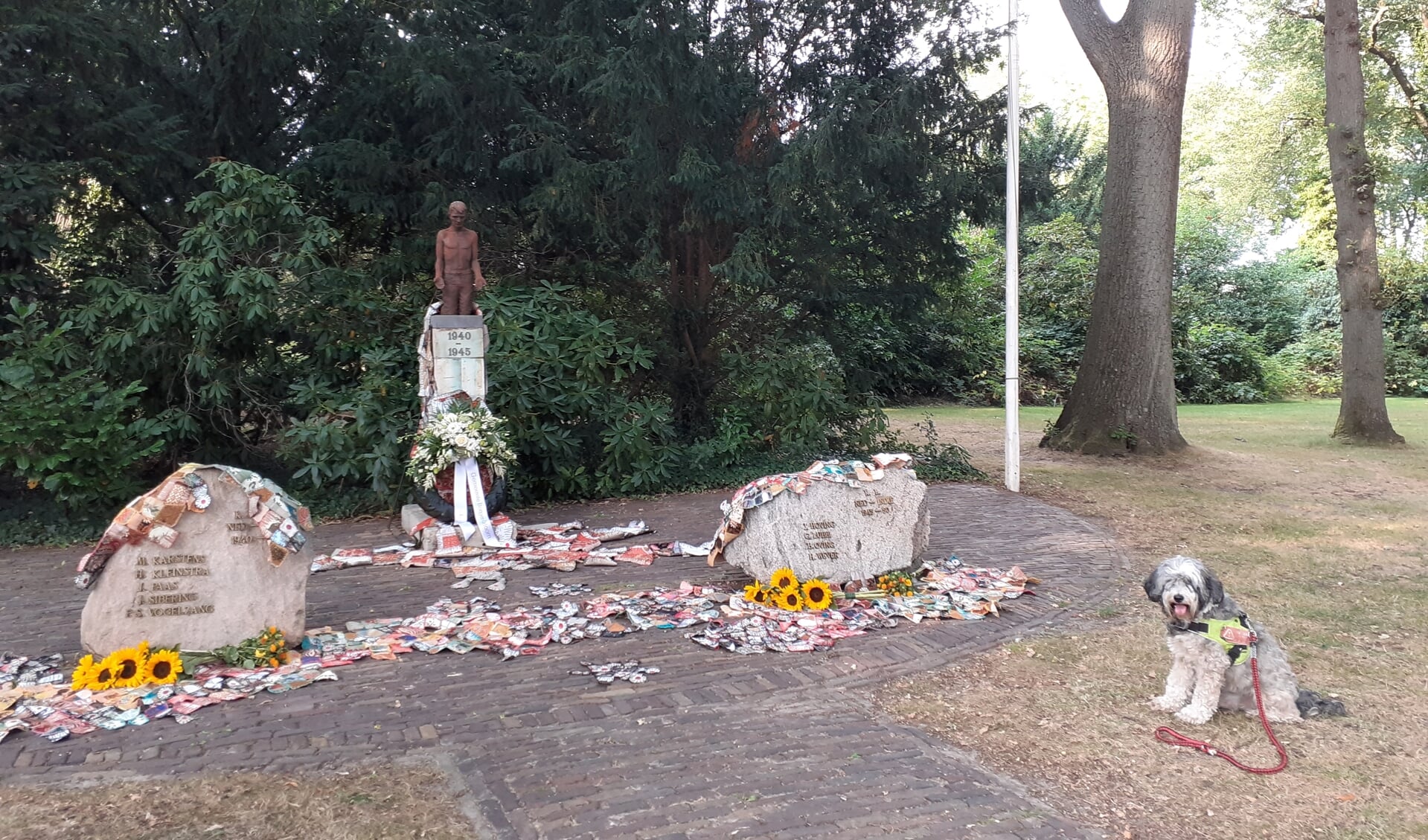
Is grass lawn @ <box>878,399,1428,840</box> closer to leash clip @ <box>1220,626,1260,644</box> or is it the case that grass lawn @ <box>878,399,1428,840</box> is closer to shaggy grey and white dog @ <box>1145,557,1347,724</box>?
shaggy grey and white dog @ <box>1145,557,1347,724</box>

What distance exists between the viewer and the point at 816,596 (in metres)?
6.59

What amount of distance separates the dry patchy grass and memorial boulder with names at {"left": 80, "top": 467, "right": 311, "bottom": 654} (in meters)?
1.44

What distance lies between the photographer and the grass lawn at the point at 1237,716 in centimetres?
378

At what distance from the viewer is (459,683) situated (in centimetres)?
514

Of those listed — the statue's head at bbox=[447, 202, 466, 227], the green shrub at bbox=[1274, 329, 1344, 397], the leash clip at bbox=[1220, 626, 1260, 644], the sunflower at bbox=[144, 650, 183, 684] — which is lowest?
the sunflower at bbox=[144, 650, 183, 684]

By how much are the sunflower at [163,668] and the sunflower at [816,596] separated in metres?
3.87

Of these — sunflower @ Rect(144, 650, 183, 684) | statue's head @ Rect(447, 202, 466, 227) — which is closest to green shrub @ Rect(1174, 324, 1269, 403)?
statue's head @ Rect(447, 202, 466, 227)

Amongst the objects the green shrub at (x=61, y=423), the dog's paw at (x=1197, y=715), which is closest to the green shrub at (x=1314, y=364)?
the dog's paw at (x=1197, y=715)

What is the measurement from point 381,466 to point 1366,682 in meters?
8.36

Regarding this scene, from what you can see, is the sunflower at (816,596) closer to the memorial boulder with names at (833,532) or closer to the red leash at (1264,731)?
the memorial boulder with names at (833,532)

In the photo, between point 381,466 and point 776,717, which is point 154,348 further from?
point 776,717

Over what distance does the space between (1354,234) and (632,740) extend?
54.2ft

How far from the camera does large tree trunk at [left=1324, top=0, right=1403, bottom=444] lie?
50.2ft

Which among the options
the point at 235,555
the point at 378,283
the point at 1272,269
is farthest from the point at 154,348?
the point at 1272,269
